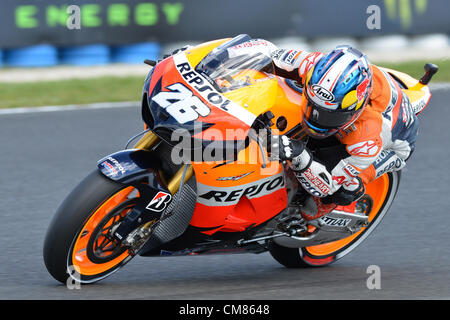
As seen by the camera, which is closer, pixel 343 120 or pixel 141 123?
pixel 343 120

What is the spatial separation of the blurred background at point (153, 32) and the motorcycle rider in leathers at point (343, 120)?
19.7ft

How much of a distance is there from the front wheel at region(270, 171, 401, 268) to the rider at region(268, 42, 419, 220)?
0.32 meters

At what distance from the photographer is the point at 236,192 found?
450 cm

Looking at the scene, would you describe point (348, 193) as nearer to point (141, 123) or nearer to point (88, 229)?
point (88, 229)

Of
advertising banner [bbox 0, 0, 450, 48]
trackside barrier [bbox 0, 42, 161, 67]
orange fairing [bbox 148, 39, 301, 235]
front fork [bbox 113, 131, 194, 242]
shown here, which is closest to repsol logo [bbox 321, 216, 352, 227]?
orange fairing [bbox 148, 39, 301, 235]

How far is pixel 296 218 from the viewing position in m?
5.02

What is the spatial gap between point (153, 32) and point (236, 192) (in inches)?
302

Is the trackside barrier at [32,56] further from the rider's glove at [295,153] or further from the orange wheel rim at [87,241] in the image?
the rider's glove at [295,153]

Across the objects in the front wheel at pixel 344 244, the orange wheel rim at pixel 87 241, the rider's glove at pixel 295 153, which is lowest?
the front wheel at pixel 344 244

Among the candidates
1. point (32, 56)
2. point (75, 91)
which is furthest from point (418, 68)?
point (32, 56)

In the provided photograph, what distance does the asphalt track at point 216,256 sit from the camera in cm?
463

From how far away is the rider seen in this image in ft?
14.1

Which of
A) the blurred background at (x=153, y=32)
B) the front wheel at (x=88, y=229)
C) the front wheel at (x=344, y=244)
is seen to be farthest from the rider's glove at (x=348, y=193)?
the blurred background at (x=153, y=32)
